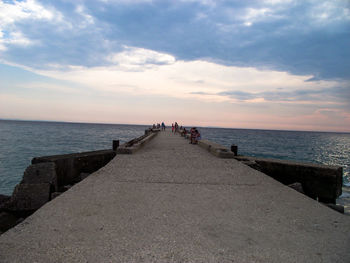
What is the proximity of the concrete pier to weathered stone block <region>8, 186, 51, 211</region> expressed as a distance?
5.31 feet

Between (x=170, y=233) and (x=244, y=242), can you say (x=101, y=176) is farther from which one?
(x=244, y=242)

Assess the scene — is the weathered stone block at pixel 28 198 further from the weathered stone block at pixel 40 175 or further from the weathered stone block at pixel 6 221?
the weathered stone block at pixel 40 175

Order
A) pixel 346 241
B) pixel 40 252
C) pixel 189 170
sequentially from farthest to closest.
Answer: pixel 189 170
pixel 346 241
pixel 40 252

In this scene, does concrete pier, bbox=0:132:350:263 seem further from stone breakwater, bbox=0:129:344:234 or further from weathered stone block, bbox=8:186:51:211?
stone breakwater, bbox=0:129:344:234

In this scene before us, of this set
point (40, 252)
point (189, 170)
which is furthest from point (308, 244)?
point (189, 170)

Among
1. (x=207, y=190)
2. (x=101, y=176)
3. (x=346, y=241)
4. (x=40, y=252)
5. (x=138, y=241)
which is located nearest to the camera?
(x=40, y=252)

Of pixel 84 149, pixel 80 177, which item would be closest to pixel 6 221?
pixel 80 177

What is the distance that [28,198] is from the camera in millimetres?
5918

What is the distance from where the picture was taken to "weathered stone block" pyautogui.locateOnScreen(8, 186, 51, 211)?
19.2ft

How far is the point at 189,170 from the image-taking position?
22.7 ft

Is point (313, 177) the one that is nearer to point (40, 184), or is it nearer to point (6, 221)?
point (40, 184)

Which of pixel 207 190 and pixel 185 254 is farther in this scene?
pixel 207 190

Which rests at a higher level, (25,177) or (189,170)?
(189,170)

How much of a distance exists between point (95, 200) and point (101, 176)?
1836mm
